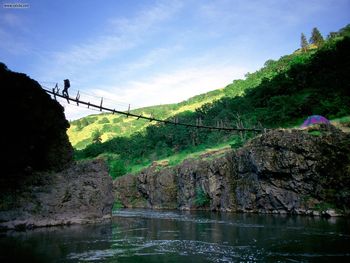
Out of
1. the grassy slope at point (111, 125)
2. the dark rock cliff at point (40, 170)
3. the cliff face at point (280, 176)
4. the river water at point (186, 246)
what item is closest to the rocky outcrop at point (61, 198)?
the dark rock cliff at point (40, 170)

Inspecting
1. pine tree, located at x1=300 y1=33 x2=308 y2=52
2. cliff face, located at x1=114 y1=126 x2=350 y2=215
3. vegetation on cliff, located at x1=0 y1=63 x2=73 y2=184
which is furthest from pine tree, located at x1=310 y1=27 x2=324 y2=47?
vegetation on cliff, located at x1=0 y1=63 x2=73 y2=184

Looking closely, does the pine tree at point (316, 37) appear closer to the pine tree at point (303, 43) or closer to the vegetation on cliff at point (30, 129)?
the pine tree at point (303, 43)

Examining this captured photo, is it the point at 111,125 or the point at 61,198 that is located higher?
the point at 111,125

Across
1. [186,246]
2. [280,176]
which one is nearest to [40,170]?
[186,246]

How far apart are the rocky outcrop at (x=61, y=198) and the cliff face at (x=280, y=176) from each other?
14.6 meters

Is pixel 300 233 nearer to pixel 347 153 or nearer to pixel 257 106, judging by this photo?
pixel 347 153

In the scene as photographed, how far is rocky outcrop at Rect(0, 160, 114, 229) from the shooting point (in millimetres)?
21469

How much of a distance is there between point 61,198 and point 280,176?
62.5 feet

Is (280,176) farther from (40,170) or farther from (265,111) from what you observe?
(265,111)

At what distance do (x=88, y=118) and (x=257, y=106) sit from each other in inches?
4299

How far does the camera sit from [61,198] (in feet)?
78.2

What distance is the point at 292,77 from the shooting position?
211 ft

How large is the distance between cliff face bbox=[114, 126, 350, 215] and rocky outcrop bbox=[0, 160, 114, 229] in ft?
48.0

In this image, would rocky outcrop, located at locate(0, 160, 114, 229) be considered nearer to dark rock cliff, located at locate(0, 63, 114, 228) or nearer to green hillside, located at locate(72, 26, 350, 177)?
dark rock cliff, located at locate(0, 63, 114, 228)
